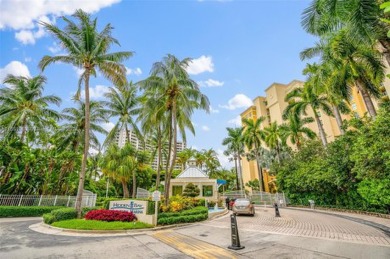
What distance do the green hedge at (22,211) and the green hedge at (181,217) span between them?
1243 centimetres

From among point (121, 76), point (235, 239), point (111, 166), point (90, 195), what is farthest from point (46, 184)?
point (235, 239)

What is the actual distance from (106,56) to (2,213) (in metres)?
14.0

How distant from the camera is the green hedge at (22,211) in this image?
15.1 m

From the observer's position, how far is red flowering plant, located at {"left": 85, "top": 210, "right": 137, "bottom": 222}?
11223mm

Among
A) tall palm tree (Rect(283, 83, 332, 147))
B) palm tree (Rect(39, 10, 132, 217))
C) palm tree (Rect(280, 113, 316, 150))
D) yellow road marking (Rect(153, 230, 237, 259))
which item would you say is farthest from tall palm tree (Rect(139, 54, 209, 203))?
palm tree (Rect(280, 113, 316, 150))

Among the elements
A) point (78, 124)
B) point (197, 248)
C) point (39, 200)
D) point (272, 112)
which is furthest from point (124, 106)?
point (272, 112)

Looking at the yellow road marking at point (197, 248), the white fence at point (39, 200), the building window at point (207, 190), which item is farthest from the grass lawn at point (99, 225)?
the building window at point (207, 190)

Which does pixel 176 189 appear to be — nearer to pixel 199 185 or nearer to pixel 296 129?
pixel 199 185

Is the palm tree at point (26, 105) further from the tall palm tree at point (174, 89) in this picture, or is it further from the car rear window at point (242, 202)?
the car rear window at point (242, 202)

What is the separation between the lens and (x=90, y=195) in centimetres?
2081

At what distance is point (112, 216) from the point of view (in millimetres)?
11281

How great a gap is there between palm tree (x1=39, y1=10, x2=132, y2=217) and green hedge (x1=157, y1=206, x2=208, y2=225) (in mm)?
5583

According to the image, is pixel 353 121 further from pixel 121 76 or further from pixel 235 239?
pixel 121 76

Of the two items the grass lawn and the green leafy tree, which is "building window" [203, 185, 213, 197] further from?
the grass lawn
